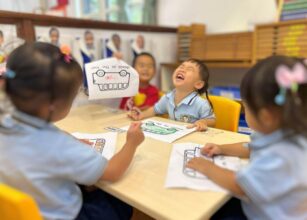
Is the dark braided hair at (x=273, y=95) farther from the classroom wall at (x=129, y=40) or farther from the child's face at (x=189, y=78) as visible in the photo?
the classroom wall at (x=129, y=40)

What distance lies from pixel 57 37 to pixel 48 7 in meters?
1.07

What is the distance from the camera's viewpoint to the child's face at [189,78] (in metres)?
1.39

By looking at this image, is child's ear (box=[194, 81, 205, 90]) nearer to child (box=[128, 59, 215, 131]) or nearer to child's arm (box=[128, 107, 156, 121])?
child (box=[128, 59, 215, 131])

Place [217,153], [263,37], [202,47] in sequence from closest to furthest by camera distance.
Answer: [217,153] < [263,37] < [202,47]

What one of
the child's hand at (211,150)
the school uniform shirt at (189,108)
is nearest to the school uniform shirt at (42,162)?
the child's hand at (211,150)

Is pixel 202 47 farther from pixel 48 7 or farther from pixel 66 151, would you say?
pixel 66 151

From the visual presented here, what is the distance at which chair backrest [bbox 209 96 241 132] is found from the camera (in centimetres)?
128

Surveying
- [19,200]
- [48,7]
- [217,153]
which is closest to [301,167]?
[217,153]

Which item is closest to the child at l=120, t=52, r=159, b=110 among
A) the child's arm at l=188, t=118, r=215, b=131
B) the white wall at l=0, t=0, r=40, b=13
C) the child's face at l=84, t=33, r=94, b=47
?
the child's face at l=84, t=33, r=94, b=47

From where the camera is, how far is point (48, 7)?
2535 millimetres

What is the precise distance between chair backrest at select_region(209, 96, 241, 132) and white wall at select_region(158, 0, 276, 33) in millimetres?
986

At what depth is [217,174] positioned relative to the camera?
0.71m

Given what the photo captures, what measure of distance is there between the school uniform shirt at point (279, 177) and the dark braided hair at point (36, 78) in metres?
0.49

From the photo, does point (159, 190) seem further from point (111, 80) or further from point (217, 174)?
point (111, 80)
